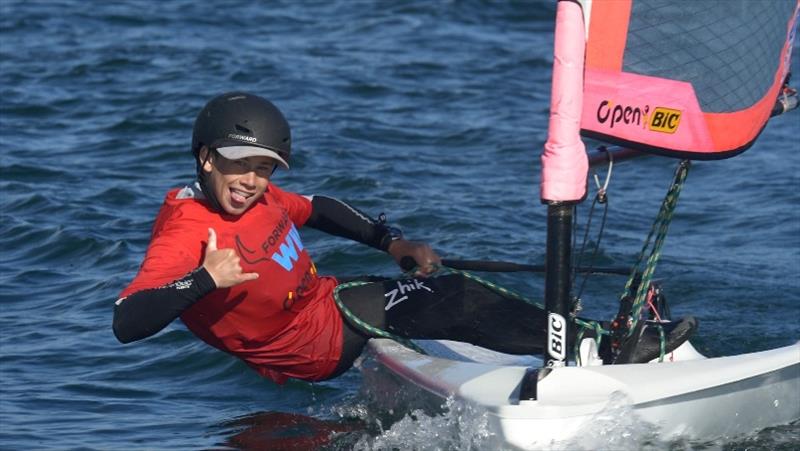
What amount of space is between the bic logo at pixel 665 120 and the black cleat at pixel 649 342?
77cm

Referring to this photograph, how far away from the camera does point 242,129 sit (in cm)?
459

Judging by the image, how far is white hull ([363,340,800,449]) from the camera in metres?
4.12

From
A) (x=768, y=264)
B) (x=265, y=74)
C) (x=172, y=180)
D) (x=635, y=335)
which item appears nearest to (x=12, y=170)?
(x=172, y=180)

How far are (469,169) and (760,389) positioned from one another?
498 centimetres

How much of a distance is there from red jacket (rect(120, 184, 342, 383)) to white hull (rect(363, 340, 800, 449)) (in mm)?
291

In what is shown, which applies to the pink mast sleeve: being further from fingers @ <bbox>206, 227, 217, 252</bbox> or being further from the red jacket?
the red jacket

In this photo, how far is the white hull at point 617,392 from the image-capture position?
13.5ft

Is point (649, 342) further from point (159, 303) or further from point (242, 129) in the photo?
point (159, 303)

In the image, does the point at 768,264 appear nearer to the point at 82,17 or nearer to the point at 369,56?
the point at 369,56

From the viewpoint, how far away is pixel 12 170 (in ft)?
30.3

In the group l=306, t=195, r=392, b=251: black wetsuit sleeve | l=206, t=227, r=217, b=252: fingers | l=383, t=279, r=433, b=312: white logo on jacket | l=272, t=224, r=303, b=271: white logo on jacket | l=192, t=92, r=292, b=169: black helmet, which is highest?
l=192, t=92, r=292, b=169: black helmet

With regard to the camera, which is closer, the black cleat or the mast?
the mast

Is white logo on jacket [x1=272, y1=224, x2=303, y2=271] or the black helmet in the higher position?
the black helmet

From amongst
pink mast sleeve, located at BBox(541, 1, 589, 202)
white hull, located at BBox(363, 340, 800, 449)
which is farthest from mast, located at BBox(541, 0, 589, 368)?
white hull, located at BBox(363, 340, 800, 449)
